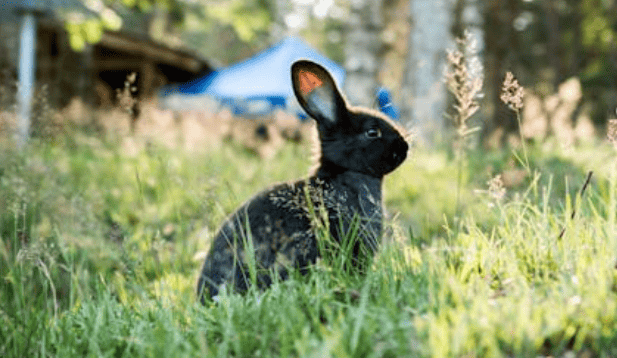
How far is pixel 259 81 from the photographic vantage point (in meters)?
18.4

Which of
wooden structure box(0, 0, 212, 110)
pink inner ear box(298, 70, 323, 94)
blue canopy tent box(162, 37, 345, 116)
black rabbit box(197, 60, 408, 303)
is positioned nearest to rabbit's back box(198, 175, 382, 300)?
black rabbit box(197, 60, 408, 303)

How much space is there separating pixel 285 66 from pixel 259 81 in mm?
783

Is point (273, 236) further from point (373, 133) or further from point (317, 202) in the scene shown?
point (373, 133)

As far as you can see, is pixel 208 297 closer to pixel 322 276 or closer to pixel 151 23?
pixel 322 276

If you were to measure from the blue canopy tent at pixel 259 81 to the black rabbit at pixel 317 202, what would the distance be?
13.9 m

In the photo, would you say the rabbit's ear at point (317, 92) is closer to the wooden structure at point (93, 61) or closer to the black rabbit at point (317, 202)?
the black rabbit at point (317, 202)

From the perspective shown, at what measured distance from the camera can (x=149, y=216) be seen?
568 centimetres

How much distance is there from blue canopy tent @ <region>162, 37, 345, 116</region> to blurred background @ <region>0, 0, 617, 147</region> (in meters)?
0.04

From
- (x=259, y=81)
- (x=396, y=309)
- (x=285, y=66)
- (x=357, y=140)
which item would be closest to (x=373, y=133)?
(x=357, y=140)

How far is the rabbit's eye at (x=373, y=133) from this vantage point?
349 centimetres

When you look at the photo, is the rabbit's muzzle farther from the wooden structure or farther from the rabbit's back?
the wooden structure

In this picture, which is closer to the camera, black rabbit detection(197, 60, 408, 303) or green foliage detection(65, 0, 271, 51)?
black rabbit detection(197, 60, 408, 303)

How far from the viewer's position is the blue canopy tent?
1795 centimetres

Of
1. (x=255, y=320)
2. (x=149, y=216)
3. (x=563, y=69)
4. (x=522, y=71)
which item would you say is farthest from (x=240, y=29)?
(x=522, y=71)
